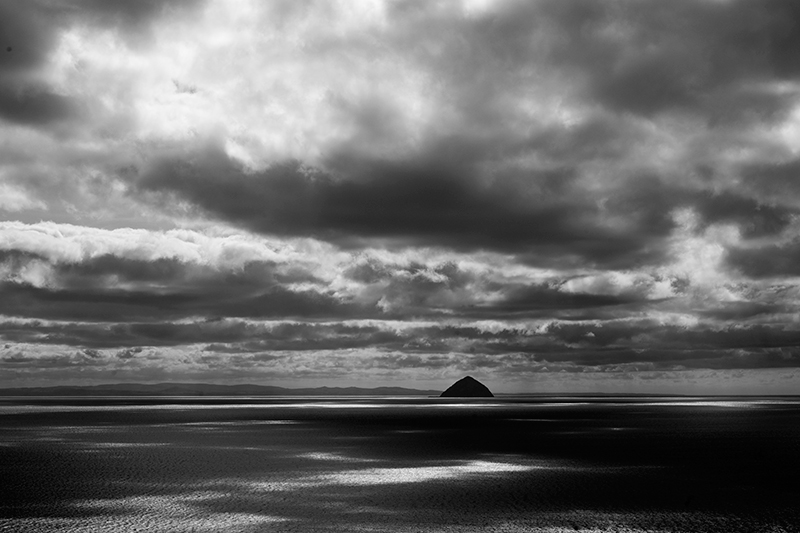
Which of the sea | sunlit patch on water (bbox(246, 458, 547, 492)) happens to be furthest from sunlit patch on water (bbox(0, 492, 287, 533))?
sunlit patch on water (bbox(246, 458, 547, 492))

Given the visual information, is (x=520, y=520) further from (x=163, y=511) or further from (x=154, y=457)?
(x=154, y=457)

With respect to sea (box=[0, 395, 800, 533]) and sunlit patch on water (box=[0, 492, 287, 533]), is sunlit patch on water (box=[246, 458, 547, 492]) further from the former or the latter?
sunlit patch on water (box=[0, 492, 287, 533])

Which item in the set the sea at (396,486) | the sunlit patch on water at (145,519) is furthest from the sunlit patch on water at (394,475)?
the sunlit patch on water at (145,519)

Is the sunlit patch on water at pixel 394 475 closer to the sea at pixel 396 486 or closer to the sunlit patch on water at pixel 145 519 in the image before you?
the sea at pixel 396 486

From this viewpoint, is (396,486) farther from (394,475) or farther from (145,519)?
(145,519)

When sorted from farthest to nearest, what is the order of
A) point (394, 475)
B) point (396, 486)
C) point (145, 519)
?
point (394, 475)
point (396, 486)
point (145, 519)

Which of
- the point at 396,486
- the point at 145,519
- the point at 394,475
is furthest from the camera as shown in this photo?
the point at 394,475

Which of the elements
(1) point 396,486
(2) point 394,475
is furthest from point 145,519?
(2) point 394,475

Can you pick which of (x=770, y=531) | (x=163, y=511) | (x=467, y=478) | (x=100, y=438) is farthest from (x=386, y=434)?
(x=770, y=531)

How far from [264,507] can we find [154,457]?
95.4 ft

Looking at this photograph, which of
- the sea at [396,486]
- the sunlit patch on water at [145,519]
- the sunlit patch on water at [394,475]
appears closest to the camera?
the sunlit patch on water at [145,519]

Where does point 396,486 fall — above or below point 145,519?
below

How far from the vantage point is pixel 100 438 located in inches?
3290

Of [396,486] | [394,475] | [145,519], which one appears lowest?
[394,475]
